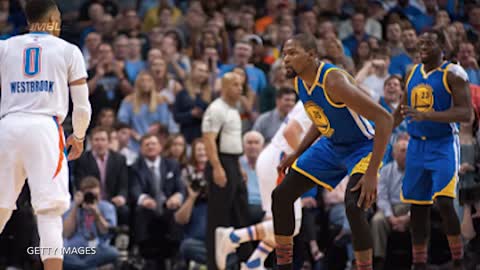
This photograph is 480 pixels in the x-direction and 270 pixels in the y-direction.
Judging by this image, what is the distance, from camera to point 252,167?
10797 mm

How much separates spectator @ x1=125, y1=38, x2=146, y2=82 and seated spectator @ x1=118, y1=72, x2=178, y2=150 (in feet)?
2.88

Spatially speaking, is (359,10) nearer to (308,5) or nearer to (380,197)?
(308,5)

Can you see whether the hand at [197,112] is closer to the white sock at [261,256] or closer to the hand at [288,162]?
the white sock at [261,256]

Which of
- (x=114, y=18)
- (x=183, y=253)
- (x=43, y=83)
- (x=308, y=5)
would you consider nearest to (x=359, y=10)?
(x=308, y=5)

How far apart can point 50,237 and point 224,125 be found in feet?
12.4

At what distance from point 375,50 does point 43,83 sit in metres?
6.02

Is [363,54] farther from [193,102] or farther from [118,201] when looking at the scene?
[118,201]

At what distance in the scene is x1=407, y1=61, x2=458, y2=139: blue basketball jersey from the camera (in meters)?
7.92

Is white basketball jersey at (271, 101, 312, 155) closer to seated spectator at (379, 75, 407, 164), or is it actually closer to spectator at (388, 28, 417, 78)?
seated spectator at (379, 75, 407, 164)

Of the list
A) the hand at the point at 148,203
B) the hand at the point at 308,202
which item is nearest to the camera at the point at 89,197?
the hand at the point at 148,203

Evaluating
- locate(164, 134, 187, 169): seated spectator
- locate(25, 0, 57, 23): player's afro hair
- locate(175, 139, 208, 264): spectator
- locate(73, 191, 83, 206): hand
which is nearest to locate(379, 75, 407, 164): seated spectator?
locate(175, 139, 208, 264): spectator

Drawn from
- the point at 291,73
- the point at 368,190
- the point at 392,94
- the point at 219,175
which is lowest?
the point at 219,175

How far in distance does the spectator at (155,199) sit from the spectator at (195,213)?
0.14 m

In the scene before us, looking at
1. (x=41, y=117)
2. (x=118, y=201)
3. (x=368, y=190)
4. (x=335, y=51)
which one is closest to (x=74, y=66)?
(x=41, y=117)
